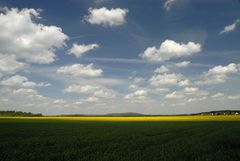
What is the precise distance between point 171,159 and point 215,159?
2156 millimetres

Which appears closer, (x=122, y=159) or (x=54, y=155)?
(x=122, y=159)

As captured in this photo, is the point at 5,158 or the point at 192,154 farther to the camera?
the point at 192,154

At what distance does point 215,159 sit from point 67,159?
7.19 meters

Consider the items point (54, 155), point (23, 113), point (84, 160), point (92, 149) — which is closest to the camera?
point (84, 160)

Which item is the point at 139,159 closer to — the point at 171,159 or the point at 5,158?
the point at 171,159

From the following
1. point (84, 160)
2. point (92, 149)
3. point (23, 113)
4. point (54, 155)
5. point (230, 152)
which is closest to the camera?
point (84, 160)

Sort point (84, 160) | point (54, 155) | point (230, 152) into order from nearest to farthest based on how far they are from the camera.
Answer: point (84, 160)
point (54, 155)
point (230, 152)

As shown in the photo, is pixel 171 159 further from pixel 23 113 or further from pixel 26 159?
pixel 23 113

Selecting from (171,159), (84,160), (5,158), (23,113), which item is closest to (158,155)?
(171,159)

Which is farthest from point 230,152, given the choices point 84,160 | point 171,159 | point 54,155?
point 54,155

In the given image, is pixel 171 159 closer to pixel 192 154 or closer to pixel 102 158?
pixel 192 154

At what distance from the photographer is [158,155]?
46.0 feet

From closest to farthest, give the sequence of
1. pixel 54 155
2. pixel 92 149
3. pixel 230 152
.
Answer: pixel 54 155 → pixel 230 152 → pixel 92 149

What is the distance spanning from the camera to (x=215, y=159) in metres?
13.0
